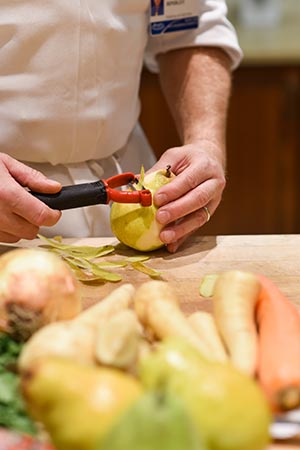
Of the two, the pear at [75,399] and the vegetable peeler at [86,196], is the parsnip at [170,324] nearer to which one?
the pear at [75,399]

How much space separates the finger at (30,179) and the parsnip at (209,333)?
344 mm

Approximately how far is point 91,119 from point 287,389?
0.75 meters

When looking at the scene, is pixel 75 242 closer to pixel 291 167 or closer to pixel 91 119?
pixel 91 119

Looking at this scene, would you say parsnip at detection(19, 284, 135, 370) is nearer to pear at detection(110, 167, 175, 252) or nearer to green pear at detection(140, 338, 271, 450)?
green pear at detection(140, 338, 271, 450)

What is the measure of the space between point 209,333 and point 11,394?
0.73 feet

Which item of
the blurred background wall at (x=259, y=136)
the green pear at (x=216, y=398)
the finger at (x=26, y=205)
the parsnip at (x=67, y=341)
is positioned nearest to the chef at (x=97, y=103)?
the finger at (x=26, y=205)

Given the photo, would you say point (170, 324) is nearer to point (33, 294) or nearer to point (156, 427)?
point (33, 294)

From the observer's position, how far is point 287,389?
2.52 feet

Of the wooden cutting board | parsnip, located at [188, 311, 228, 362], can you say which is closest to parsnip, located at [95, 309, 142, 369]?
parsnip, located at [188, 311, 228, 362]

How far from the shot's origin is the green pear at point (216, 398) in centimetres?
65

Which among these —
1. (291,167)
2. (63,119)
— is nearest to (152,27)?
(63,119)

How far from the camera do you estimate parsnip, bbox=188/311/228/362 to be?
85 cm

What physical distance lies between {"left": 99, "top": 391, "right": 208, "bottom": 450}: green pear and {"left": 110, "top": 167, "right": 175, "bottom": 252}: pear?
0.69m

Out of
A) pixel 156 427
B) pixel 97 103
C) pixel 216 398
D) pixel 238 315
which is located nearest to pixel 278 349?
pixel 238 315
